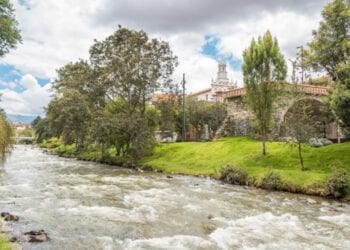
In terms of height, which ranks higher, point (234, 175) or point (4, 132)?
point (4, 132)

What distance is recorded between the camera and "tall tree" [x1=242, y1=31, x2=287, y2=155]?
3381cm

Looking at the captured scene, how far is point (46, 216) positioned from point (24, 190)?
8.10 metres

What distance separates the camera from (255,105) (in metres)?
34.6

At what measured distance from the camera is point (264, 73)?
33.9 metres

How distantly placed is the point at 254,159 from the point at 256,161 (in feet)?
1.61

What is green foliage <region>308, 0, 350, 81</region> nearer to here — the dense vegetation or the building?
the dense vegetation

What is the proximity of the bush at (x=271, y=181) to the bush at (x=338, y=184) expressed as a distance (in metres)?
3.33

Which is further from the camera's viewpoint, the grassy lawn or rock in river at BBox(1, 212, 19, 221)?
the grassy lawn

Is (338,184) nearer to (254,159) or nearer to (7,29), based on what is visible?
(254,159)

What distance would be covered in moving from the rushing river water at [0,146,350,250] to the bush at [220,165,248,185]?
164 centimetres

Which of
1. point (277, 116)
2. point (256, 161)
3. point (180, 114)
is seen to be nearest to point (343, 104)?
point (256, 161)

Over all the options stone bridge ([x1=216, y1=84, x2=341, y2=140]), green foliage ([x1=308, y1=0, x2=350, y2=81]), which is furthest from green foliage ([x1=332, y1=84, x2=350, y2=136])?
stone bridge ([x1=216, y1=84, x2=341, y2=140])

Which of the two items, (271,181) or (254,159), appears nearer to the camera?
(271,181)

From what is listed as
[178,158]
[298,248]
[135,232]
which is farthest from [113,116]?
[298,248]
